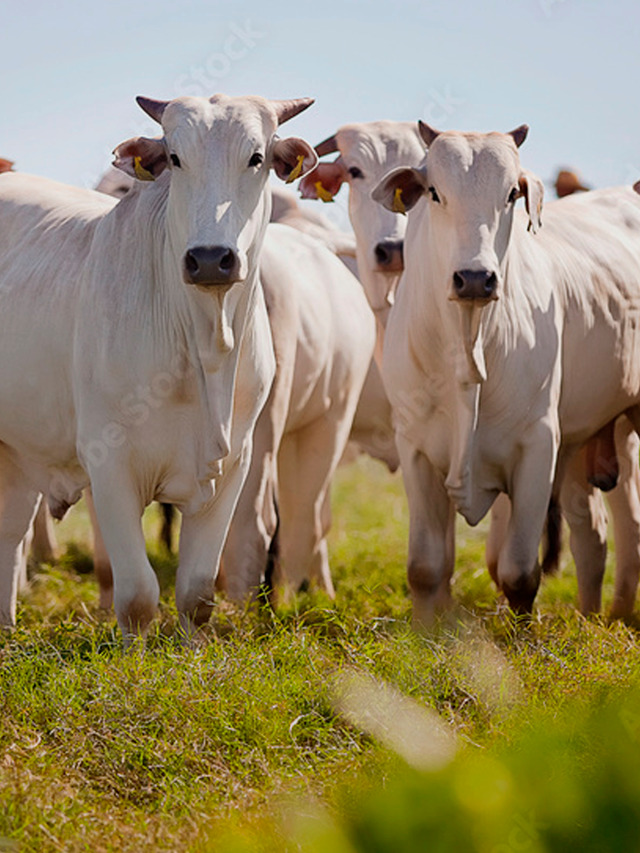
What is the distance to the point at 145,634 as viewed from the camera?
467 cm

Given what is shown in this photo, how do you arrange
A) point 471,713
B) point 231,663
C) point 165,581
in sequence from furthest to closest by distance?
point 165,581 → point 231,663 → point 471,713

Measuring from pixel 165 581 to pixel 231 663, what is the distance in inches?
142

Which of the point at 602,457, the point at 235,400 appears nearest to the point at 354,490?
the point at 602,457

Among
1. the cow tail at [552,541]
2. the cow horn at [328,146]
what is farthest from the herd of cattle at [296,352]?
the cow tail at [552,541]

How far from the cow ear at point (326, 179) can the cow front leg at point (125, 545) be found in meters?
3.03

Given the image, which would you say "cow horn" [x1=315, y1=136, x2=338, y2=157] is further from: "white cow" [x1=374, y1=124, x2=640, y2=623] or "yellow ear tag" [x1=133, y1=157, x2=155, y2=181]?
"yellow ear tag" [x1=133, y1=157, x2=155, y2=181]

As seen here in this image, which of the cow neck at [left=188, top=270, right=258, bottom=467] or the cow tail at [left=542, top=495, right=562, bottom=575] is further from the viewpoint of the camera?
the cow tail at [left=542, top=495, right=562, bottom=575]

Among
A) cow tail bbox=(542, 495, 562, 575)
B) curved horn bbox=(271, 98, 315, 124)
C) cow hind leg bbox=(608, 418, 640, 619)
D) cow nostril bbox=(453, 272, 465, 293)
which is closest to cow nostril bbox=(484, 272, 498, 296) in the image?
cow nostril bbox=(453, 272, 465, 293)

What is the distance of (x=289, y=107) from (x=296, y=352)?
1855 mm

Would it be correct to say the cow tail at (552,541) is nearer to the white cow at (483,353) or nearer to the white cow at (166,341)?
the white cow at (483,353)

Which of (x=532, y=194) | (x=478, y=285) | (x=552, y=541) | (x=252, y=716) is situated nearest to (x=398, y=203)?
(x=532, y=194)

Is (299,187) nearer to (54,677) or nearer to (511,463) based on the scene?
(511,463)

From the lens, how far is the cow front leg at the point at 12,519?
18.5 ft

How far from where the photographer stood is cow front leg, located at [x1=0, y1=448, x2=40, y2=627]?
564 cm
